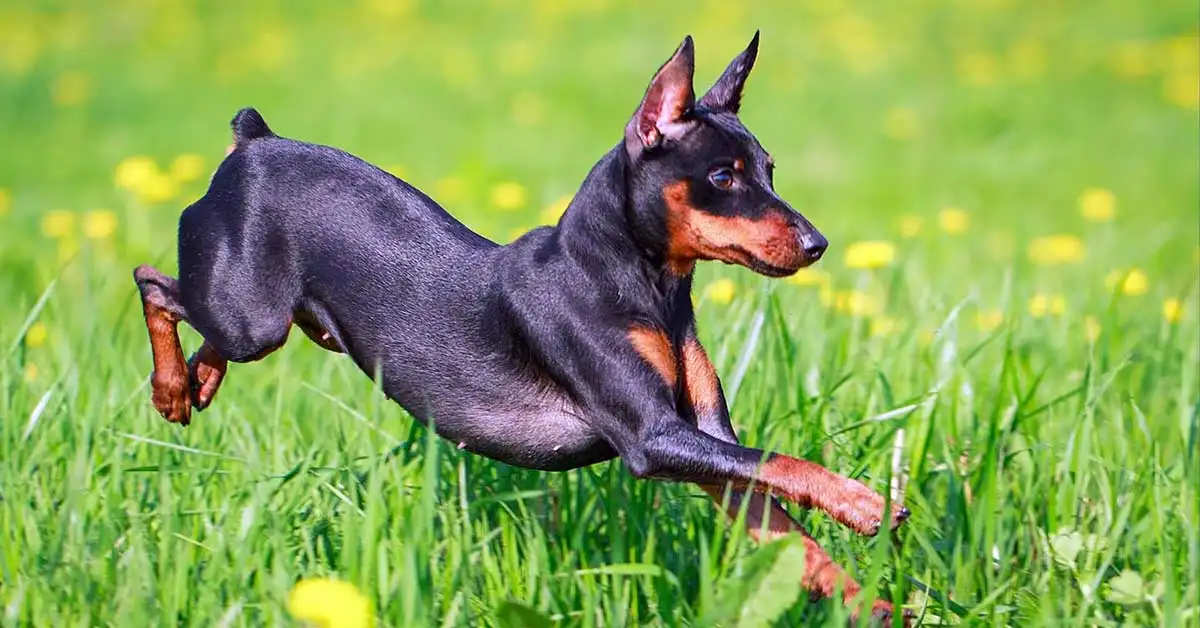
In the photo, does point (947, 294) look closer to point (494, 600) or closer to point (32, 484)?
point (494, 600)

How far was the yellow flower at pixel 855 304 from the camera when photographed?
4.75 metres

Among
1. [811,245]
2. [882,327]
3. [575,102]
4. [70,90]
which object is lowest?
[811,245]

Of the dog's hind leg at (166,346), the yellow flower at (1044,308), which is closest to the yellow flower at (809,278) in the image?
the yellow flower at (1044,308)

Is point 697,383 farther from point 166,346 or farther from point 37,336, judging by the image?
point 37,336

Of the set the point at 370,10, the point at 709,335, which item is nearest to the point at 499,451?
the point at 709,335

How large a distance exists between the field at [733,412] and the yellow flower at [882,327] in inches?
0.6

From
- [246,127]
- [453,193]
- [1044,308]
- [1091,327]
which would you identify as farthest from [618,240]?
[453,193]

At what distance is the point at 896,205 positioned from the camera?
28.6ft

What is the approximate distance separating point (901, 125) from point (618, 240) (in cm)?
827

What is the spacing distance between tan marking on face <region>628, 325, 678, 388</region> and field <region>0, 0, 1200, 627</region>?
1.16 ft

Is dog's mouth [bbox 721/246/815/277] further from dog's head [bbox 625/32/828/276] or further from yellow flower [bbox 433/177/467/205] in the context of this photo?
yellow flower [bbox 433/177/467/205]

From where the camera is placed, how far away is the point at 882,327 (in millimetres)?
4883

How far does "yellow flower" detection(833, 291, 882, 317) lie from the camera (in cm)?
475

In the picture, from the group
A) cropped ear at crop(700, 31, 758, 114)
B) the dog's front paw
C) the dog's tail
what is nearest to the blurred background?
the dog's tail
